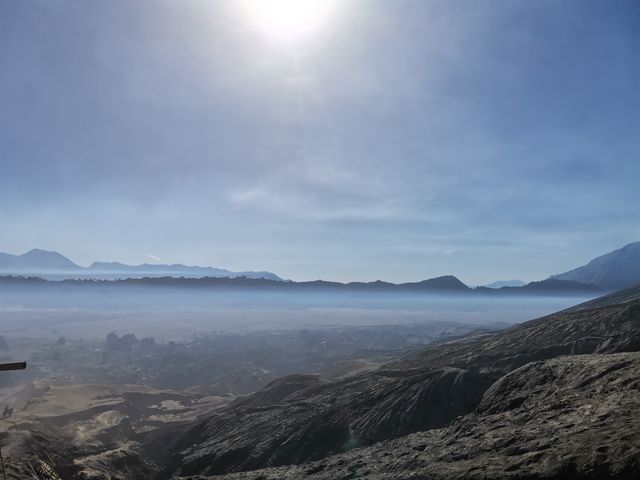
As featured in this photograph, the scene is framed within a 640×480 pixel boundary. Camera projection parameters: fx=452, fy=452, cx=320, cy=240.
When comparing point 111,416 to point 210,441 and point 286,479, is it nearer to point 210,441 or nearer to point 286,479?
point 210,441

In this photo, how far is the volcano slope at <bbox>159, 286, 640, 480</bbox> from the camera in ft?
76.4

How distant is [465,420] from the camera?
38.0 m

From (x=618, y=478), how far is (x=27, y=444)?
64.7 meters

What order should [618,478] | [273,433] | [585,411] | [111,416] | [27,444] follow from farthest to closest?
[111,416] → [273,433] → [27,444] → [585,411] → [618,478]

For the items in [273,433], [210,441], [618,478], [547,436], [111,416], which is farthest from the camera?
[111,416]

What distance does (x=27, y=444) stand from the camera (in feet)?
188

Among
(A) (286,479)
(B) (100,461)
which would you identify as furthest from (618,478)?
(B) (100,461)

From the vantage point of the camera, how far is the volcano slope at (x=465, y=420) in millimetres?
23281

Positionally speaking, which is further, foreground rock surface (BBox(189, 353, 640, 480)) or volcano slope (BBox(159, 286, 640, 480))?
volcano slope (BBox(159, 286, 640, 480))

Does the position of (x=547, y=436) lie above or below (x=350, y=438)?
above

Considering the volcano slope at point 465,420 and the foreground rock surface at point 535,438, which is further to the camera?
the volcano slope at point 465,420

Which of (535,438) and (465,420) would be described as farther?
(465,420)

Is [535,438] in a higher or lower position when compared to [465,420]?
higher

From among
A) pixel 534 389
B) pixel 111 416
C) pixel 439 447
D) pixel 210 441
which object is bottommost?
pixel 111 416
